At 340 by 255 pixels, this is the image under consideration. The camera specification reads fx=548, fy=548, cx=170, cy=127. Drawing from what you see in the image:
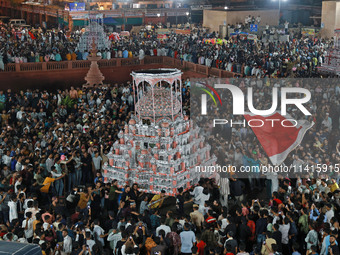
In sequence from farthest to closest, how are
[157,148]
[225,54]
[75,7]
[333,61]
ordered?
[75,7] → [225,54] → [333,61] → [157,148]

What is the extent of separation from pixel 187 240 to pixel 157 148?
452 centimetres

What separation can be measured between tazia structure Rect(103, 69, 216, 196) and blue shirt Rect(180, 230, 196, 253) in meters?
4.00

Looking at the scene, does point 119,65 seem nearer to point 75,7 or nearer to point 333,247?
point 333,247

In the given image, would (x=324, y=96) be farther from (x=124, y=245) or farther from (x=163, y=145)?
(x=124, y=245)

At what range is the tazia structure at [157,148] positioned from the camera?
14680 millimetres

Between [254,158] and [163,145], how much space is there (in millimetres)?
2530

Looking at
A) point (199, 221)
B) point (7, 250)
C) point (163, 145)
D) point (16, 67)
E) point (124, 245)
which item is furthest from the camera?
point (16, 67)

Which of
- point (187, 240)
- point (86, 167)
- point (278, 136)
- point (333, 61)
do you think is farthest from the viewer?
point (333, 61)

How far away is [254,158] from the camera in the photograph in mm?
15047

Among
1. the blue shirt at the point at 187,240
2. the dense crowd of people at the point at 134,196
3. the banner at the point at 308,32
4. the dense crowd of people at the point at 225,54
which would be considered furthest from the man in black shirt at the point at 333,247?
the banner at the point at 308,32

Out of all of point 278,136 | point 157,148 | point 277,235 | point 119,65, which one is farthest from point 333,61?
point 277,235

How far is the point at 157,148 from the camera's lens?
579 inches

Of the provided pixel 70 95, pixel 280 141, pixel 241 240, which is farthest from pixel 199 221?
pixel 70 95

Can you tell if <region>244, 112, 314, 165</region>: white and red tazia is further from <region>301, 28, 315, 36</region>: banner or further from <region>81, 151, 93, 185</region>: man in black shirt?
<region>301, 28, 315, 36</region>: banner
